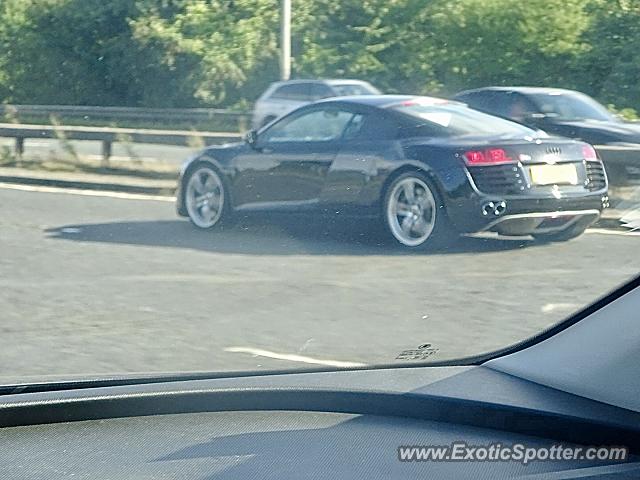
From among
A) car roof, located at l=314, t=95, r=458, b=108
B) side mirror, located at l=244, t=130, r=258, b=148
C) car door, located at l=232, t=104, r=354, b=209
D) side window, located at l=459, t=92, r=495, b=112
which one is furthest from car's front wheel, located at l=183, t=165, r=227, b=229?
side window, located at l=459, t=92, r=495, b=112

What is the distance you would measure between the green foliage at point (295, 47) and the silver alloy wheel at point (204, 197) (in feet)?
2.01

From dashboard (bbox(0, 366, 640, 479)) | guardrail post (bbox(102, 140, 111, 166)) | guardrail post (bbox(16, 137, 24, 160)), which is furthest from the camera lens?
guardrail post (bbox(102, 140, 111, 166))

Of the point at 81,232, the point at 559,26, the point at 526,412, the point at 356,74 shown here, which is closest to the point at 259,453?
the point at 526,412

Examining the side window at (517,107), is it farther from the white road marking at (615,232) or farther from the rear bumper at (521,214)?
the white road marking at (615,232)

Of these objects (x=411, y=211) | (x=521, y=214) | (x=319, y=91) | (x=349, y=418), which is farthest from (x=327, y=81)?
(x=349, y=418)

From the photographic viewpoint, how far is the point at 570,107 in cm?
340

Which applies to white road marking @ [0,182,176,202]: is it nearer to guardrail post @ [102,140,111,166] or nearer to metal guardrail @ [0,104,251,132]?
guardrail post @ [102,140,111,166]

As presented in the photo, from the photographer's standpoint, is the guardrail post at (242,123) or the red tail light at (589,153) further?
the guardrail post at (242,123)

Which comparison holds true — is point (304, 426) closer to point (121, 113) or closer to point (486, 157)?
point (486, 157)

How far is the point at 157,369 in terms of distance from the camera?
3656 mm

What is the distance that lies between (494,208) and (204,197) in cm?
166

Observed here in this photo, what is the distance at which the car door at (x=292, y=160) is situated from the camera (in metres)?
4.14

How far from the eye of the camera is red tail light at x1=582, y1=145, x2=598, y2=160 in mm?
3317

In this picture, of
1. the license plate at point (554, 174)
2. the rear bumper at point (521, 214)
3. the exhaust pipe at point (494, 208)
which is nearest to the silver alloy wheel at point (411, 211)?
the rear bumper at point (521, 214)
